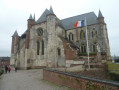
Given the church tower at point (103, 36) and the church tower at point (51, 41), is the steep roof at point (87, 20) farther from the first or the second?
the church tower at point (51, 41)

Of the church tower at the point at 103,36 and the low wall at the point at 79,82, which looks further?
the church tower at the point at 103,36

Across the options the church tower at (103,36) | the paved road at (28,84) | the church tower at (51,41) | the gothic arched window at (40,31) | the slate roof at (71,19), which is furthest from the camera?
the slate roof at (71,19)

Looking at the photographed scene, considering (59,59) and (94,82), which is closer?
(94,82)

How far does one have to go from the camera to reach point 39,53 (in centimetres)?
2370

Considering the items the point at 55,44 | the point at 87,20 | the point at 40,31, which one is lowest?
the point at 55,44

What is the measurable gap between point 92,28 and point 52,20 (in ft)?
37.5

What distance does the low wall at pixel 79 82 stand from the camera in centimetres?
473

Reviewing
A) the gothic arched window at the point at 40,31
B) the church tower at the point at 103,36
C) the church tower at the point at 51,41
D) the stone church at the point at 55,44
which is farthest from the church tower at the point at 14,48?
the church tower at the point at 103,36

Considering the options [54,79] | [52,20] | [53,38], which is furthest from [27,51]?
[54,79]

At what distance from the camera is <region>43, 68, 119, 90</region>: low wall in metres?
4.73

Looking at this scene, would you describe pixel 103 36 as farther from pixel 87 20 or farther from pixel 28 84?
pixel 28 84

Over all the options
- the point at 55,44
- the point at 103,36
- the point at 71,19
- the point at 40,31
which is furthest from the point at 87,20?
the point at 40,31

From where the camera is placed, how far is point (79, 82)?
6.41m

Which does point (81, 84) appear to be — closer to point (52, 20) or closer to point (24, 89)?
point (24, 89)
